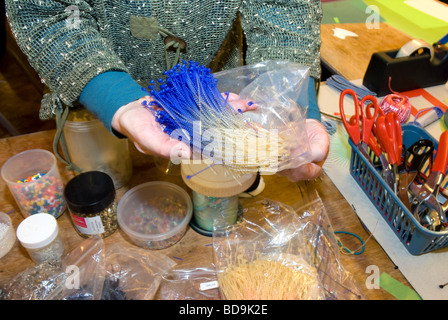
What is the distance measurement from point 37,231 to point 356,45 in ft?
4.03

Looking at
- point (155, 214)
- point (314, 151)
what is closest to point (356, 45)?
point (314, 151)

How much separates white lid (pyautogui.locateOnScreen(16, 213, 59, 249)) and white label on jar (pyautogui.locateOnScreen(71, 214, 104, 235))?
0.04 meters

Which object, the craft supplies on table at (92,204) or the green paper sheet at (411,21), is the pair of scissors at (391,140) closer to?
the craft supplies on table at (92,204)

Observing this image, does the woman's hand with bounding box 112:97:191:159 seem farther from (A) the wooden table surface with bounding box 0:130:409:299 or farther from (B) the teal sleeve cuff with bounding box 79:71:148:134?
(A) the wooden table surface with bounding box 0:130:409:299

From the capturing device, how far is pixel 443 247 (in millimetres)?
735

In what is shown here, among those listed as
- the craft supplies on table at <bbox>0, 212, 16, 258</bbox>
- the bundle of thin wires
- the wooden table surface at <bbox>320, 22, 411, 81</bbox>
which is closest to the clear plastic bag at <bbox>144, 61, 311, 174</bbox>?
the bundle of thin wires

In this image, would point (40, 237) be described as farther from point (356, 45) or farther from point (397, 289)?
point (356, 45)

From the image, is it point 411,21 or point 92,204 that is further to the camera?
point 411,21

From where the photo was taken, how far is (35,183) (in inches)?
28.6

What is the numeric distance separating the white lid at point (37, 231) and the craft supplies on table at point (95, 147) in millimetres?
162

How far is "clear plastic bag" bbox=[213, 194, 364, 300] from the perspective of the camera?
2.01 feet

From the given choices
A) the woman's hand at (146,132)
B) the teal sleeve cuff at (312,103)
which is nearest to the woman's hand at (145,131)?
the woman's hand at (146,132)

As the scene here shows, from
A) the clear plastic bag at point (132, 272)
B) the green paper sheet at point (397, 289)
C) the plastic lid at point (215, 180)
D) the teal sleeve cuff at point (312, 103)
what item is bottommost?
the green paper sheet at point (397, 289)

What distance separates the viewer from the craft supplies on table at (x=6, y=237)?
70 centimetres
